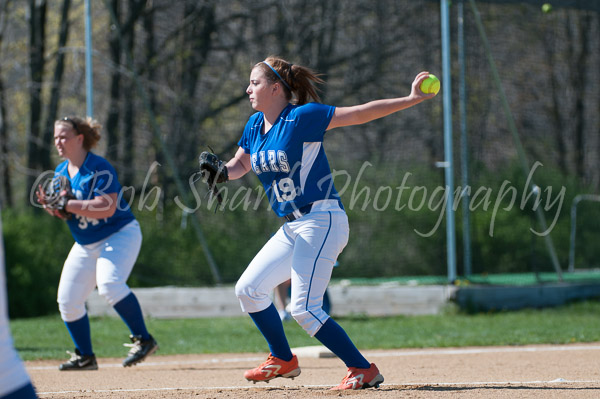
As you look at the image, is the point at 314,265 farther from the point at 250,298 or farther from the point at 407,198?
the point at 407,198

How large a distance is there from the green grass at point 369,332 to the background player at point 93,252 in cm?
164

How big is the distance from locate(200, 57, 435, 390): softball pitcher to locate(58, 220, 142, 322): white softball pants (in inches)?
65.9

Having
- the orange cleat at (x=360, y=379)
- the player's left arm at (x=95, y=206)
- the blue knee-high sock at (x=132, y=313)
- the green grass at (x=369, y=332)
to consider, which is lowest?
the green grass at (x=369, y=332)

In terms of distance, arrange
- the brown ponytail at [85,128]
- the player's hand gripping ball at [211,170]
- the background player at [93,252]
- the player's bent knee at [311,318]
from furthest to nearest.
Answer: the brown ponytail at [85,128], the background player at [93,252], the player's hand gripping ball at [211,170], the player's bent knee at [311,318]

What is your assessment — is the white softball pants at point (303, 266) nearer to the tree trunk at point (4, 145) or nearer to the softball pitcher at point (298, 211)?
the softball pitcher at point (298, 211)

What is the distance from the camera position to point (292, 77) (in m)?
4.61

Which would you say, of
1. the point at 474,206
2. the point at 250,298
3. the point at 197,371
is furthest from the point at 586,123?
the point at 250,298

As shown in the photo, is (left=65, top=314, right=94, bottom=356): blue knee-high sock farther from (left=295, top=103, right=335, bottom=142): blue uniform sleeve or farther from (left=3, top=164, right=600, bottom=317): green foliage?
(left=3, top=164, right=600, bottom=317): green foliage

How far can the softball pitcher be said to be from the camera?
4.35 meters

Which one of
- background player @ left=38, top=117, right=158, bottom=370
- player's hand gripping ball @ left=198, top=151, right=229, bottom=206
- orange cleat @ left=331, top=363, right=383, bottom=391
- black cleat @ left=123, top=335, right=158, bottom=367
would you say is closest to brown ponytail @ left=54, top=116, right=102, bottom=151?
background player @ left=38, top=117, right=158, bottom=370

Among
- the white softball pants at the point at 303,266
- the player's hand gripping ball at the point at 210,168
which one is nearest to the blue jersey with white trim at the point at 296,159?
the white softball pants at the point at 303,266

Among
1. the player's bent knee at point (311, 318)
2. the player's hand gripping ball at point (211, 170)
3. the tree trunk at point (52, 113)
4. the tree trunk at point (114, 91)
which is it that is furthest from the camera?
the tree trunk at point (52, 113)

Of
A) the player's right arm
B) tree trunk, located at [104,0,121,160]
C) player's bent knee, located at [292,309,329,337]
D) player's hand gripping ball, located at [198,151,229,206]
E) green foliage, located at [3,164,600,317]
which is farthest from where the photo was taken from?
tree trunk, located at [104,0,121,160]

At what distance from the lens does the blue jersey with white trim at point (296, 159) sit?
440 cm
